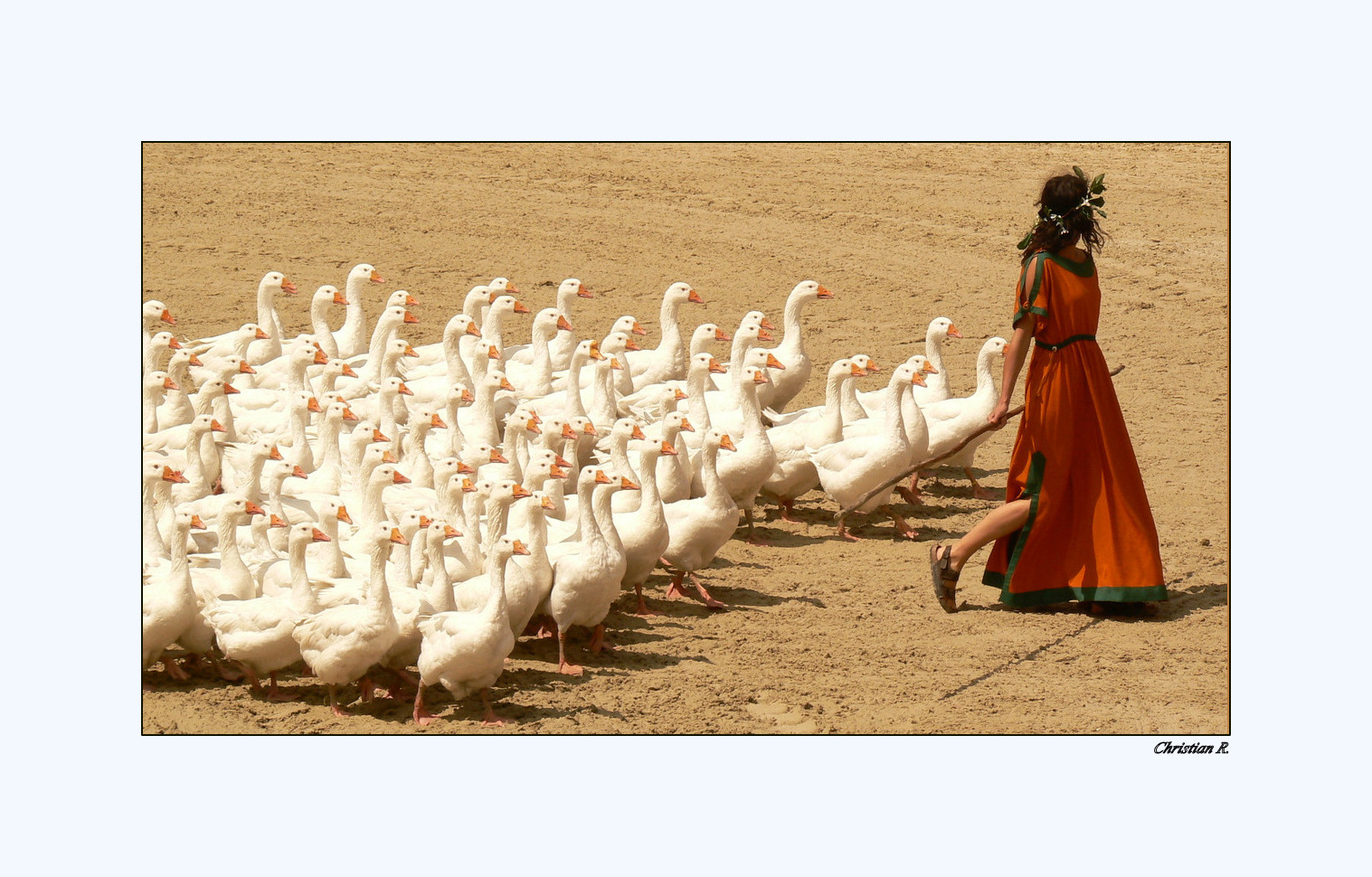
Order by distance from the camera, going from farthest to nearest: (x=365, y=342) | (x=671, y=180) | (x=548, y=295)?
(x=671, y=180)
(x=548, y=295)
(x=365, y=342)

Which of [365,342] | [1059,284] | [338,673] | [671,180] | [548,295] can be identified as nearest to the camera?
[338,673]

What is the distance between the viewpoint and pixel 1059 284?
9789 millimetres

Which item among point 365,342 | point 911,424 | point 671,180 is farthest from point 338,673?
point 671,180

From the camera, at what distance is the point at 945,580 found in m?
10.1

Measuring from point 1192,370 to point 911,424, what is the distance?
4367 millimetres

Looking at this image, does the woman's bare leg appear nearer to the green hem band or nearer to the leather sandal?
the leather sandal

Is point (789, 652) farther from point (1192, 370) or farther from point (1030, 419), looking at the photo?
point (1192, 370)

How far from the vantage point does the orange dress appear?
983cm

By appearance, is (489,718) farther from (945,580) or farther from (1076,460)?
(1076,460)

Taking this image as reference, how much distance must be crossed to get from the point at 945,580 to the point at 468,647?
2915 millimetres

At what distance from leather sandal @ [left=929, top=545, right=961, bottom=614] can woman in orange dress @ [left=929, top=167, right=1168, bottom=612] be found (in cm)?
2

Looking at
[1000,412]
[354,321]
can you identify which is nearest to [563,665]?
[1000,412]

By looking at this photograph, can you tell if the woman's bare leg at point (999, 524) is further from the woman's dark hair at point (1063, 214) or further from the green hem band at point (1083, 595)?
the woman's dark hair at point (1063, 214)

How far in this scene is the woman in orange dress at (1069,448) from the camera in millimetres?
9805
